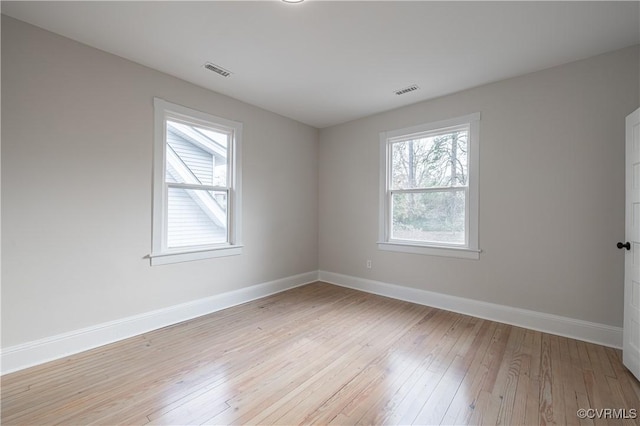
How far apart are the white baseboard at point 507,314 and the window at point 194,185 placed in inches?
88.9

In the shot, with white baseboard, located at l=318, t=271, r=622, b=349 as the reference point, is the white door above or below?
above

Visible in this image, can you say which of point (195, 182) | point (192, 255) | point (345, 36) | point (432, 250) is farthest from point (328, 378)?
point (345, 36)

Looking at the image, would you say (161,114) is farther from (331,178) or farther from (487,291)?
A: (487,291)

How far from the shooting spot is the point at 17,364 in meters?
2.16

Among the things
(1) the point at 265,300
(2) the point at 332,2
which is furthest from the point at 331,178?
(2) the point at 332,2

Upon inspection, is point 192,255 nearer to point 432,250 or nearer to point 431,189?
point 432,250

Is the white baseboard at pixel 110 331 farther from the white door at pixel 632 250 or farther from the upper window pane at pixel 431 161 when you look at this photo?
the white door at pixel 632 250

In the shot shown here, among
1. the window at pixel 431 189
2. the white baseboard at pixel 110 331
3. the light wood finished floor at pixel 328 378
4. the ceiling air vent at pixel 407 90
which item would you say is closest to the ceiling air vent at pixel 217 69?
the ceiling air vent at pixel 407 90

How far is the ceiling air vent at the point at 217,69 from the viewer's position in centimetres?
286

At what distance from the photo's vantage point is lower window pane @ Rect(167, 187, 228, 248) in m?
3.19

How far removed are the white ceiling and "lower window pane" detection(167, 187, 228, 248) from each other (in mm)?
1352

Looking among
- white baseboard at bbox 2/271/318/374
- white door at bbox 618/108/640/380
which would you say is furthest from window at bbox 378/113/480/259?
white baseboard at bbox 2/271/318/374

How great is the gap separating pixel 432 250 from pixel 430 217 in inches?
17.7

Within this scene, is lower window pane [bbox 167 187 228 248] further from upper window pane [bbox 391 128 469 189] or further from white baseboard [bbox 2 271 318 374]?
upper window pane [bbox 391 128 469 189]
